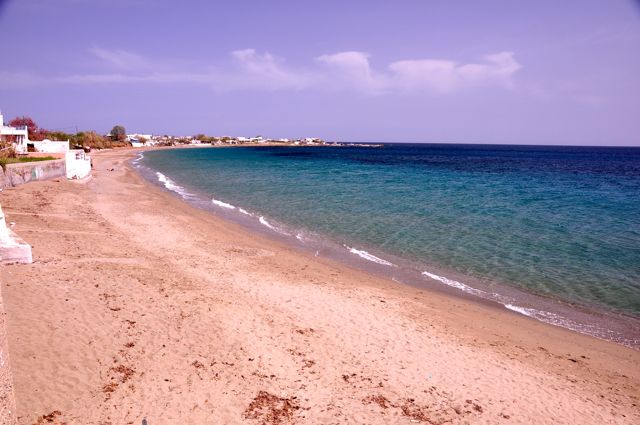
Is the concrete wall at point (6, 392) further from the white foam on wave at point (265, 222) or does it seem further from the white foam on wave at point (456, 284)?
the white foam on wave at point (265, 222)

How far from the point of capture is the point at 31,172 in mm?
23000

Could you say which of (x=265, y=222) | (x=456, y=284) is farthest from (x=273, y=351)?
(x=265, y=222)

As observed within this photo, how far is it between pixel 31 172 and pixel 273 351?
2309cm

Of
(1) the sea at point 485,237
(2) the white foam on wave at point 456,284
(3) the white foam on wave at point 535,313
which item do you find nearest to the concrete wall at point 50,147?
(1) the sea at point 485,237

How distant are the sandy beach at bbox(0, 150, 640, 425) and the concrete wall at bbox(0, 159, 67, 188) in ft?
39.2

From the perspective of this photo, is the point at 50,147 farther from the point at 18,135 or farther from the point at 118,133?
the point at 118,133

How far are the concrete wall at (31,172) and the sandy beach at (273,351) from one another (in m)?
12.0

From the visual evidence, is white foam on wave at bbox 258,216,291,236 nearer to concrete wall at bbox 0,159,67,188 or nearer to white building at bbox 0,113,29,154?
concrete wall at bbox 0,159,67,188

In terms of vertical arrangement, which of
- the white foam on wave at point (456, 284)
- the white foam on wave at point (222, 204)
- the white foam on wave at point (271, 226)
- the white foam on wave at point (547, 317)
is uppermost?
the white foam on wave at point (222, 204)

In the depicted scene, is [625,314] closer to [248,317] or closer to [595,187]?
[248,317]

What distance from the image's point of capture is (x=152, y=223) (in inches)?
662

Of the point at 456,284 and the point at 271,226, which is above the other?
the point at 271,226

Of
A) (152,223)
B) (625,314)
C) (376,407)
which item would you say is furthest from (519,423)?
(152,223)

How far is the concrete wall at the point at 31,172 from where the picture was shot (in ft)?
67.7
